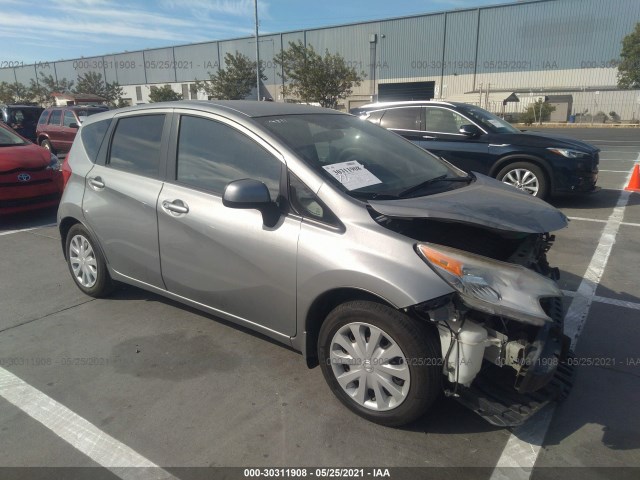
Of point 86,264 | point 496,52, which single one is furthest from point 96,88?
point 86,264

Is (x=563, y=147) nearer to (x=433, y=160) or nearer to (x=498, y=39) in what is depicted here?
(x=433, y=160)

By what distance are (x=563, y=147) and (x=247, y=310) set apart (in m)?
6.42

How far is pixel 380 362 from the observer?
2520 mm

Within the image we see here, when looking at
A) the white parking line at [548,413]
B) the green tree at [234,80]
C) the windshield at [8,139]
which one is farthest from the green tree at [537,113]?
the windshield at [8,139]

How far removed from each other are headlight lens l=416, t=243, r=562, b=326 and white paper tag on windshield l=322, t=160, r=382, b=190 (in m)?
0.64

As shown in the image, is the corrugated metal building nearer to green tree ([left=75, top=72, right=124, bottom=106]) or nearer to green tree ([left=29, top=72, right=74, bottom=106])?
green tree ([left=75, top=72, right=124, bottom=106])

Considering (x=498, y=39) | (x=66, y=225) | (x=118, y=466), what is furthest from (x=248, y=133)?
(x=498, y=39)

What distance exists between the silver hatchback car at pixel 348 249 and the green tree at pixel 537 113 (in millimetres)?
39172

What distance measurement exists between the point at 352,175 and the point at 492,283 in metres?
1.07

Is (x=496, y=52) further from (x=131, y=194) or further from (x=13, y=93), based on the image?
(x=13, y=93)

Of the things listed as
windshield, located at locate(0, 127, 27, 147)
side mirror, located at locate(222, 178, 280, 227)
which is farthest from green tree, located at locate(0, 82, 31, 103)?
side mirror, located at locate(222, 178, 280, 227)

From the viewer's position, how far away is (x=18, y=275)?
5.08 m

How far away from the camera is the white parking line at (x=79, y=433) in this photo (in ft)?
7.66

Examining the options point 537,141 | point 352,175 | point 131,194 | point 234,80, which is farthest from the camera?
point 234,80
